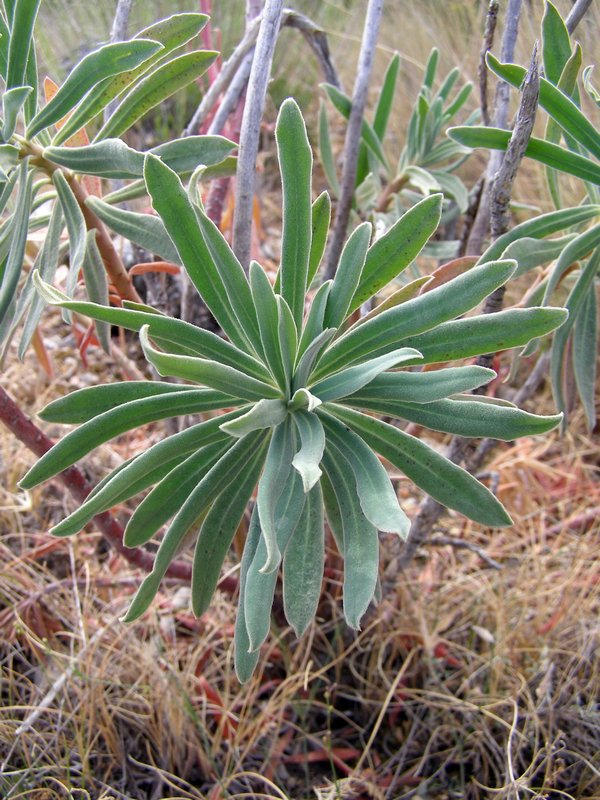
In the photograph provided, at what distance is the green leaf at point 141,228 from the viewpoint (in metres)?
1.08

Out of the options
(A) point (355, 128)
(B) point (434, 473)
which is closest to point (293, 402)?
(B) point (434, 473)

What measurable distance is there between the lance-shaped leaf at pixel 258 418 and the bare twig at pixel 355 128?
75cm

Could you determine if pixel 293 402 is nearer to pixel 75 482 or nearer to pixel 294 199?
pixel 294 199

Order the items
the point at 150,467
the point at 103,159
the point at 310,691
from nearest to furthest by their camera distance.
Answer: the point at 150,467 < the point at 103,159 < the point at 310,691

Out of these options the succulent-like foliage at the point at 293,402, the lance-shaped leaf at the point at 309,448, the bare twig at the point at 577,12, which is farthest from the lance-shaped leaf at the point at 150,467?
the bare twig at the point at 577,12

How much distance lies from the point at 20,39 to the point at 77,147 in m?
0.17

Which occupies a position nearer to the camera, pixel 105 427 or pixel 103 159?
pixel 105 427

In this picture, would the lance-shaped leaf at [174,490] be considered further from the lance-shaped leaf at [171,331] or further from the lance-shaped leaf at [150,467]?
the lance-shaped leaf at [171,331]

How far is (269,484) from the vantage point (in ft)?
2.87

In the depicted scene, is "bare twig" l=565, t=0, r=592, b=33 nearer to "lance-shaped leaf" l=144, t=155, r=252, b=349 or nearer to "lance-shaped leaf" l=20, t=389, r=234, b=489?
"lance-shaped leaf" l=144, t=155, r=252, b=349

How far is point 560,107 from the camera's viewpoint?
1.12 metres

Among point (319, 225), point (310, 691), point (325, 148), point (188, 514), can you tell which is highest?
point (325, 148)

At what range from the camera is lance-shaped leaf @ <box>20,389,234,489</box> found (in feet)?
3.04

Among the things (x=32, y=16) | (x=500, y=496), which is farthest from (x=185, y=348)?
(x=500, y=496)
